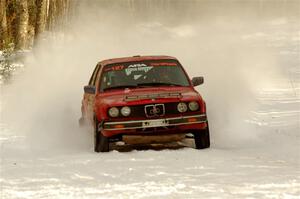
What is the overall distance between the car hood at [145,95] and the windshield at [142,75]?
0.30m

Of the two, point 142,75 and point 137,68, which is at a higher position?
point 137,68

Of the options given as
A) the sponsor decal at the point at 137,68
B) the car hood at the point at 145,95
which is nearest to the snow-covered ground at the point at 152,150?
the car hood at the point at 145,95

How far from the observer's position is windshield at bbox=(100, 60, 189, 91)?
1065 cm

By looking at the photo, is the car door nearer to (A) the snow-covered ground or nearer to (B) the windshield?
(B) the windshield

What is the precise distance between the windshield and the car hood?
1.00 feet

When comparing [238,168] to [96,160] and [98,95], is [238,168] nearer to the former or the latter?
[96,160]

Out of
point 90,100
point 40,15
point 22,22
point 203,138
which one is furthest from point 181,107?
point 40,15

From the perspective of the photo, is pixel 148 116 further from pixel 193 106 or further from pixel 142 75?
pixel 142 75

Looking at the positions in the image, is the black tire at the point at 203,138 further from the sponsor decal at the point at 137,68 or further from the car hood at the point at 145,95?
the sponsor decal at the point at 137,68

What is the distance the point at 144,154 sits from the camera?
909 cm

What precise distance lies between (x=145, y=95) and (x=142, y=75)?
1102 mm

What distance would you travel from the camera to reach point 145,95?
9.77m

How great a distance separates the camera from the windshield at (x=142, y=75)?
10648 millimetres

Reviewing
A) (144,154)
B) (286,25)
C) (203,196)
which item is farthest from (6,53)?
(286,25)
